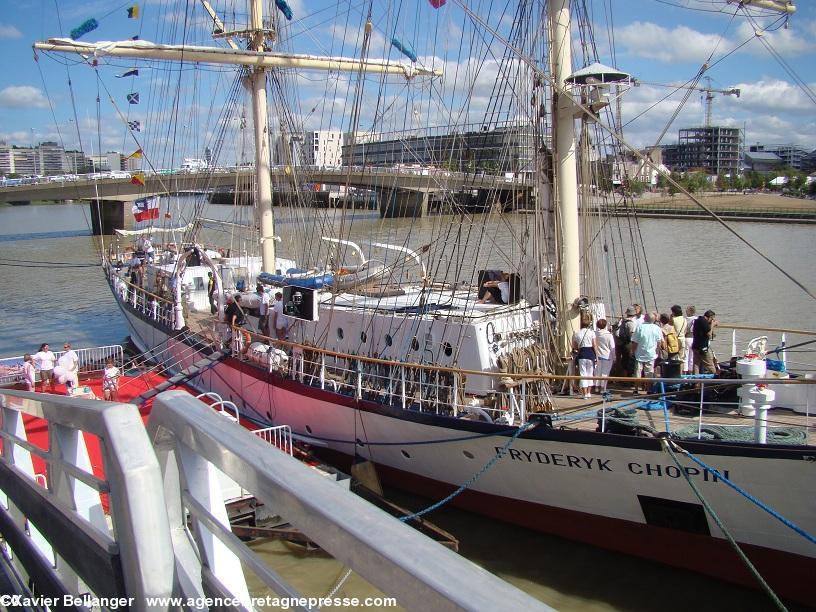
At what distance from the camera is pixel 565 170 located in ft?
39.1

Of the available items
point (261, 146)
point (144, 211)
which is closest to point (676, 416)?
point (261, 146)

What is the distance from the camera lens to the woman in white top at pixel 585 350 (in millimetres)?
11062

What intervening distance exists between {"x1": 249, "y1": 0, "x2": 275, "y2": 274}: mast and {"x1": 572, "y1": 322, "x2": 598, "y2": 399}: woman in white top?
10567 millimetres

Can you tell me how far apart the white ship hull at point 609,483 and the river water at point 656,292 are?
0.91 feet

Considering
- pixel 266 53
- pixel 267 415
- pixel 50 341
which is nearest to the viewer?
pixel 267 415

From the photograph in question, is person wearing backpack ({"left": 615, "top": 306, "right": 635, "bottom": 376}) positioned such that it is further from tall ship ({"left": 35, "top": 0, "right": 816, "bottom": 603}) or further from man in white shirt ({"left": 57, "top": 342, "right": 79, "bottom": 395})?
man in white shirt ({"left": 57, "top": 342, "right": 79, "bottom": 395})

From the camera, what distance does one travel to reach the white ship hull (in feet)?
27.2

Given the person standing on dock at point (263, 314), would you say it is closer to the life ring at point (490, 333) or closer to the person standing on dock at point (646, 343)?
the life ring at point (490, 333)

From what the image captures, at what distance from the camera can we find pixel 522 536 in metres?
10.4

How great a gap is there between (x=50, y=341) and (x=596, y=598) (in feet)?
75.4

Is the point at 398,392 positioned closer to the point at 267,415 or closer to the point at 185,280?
the point at 267,415

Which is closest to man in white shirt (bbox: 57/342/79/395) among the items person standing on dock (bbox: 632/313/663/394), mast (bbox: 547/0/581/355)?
mast (bbox: 547/0/581/355)

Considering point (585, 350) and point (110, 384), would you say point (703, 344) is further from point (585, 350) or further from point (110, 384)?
point (110, 384)

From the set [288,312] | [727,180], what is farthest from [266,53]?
[727,180]
